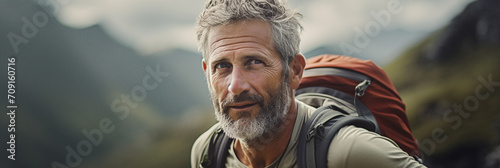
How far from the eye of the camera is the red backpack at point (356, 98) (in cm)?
205

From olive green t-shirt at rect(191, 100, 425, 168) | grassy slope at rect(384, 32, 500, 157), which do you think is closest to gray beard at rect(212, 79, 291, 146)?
olive green t-shirt at rect(191, 100, 425, 168)

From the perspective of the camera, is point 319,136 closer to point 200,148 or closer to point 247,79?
point 247,79

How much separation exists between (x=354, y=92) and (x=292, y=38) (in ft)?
1.99

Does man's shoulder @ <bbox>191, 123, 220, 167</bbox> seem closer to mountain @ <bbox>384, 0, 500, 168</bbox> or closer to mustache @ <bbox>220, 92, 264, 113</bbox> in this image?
mustache @ <bbox>220, 92, 264, 113</bbox>

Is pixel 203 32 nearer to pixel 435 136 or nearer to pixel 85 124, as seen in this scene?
pixel 435 136

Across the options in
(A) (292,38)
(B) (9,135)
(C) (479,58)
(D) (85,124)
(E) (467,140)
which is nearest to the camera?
(A) (292,38)

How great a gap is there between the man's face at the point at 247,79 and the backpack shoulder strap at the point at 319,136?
0.21 meters

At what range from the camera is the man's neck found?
2.06m

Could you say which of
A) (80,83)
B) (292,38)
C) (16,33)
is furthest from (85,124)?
(292,38)

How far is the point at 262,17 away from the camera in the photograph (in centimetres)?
197

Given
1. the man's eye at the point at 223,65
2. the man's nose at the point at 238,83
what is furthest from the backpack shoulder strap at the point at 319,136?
the man's eye at the point at 223,65

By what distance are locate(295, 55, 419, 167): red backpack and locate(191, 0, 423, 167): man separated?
18cm

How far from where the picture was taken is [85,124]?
775 centimetres

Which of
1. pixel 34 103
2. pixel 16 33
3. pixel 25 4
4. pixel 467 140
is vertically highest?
pixel 25 4
